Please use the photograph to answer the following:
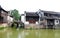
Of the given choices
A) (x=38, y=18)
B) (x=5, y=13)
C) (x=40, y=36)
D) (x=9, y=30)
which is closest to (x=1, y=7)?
(x=5, y=13)

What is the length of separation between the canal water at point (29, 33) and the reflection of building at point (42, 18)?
6 centimetres

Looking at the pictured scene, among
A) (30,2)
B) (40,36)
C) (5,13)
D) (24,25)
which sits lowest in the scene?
(40,36)

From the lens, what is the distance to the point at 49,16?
158cm

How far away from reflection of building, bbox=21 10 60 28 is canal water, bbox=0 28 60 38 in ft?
0.21

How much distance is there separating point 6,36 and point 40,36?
349 mm

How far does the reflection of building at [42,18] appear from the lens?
1562 millimetres

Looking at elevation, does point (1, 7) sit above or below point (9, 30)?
above

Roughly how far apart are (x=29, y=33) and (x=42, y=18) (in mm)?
208

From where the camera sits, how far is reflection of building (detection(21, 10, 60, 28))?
156cm

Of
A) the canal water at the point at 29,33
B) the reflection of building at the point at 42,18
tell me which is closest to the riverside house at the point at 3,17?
the canal water at the point at 29,33

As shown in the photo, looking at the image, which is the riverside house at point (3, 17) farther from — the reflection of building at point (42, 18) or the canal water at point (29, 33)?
the reflection of building at point (42, 18)

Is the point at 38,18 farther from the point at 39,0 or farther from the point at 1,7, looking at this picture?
the point at 1,7

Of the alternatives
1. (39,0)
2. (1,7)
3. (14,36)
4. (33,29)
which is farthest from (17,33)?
(39,0)

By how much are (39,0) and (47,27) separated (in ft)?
0.98
